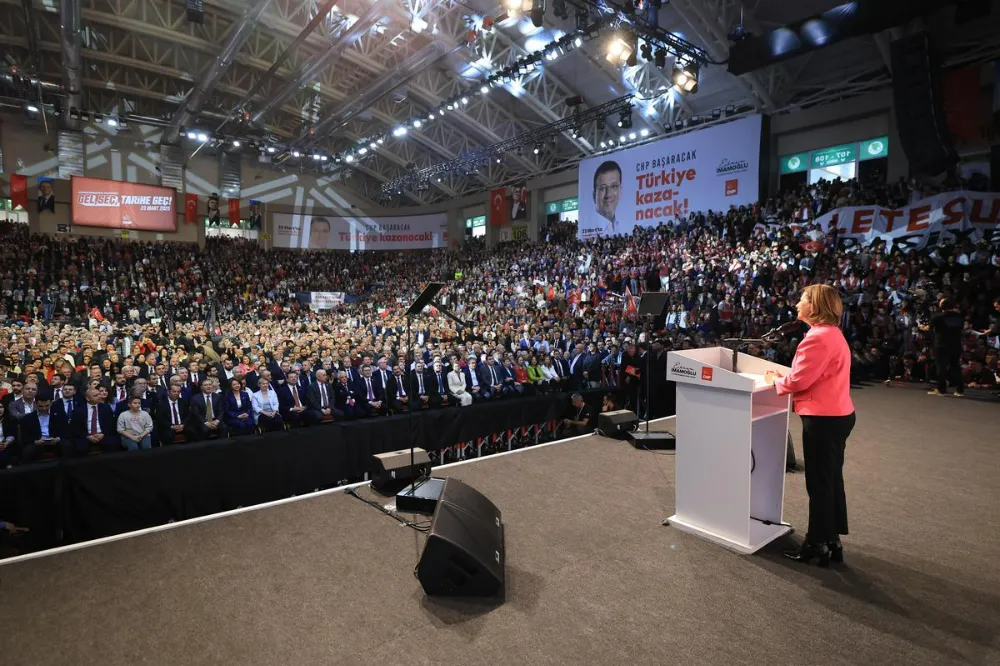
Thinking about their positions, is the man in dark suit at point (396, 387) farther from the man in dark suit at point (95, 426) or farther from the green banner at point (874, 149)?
the green banner at point (874, 149)

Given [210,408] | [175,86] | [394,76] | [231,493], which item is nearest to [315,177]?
[175,86]

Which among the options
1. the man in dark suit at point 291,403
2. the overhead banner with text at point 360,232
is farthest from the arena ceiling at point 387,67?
the man in dark suit at point 291,403

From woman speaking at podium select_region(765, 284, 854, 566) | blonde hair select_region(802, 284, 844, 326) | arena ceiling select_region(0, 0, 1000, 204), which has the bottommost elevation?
woman speaking at podium select_region(765, 284, 854, 566)

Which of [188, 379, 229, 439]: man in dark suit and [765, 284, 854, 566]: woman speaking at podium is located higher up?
[765, 284, 854, 566]: woman speaking at podium

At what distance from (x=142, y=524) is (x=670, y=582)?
166 inches

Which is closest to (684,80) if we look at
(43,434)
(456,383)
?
(456,383)

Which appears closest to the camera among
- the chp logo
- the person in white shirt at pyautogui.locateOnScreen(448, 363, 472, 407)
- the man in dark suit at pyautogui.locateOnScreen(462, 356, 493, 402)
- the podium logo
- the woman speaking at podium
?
the woman speaking at podium

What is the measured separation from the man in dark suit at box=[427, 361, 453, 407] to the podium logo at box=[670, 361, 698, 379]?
16.4 ft

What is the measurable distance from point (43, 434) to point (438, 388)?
183 inches

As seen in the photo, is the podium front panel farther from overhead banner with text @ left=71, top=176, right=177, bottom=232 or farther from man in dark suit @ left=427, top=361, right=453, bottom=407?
overhead banner with text @ left=71, top=176, right=177, bottom=232

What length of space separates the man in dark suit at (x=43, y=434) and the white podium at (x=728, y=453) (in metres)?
5.69

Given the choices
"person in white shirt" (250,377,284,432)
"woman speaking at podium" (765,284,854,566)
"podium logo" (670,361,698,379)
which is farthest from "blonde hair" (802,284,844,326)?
"person in white shirt" (250,377,284,432)

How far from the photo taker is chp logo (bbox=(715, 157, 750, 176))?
53.7 feet

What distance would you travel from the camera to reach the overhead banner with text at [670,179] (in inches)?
648
